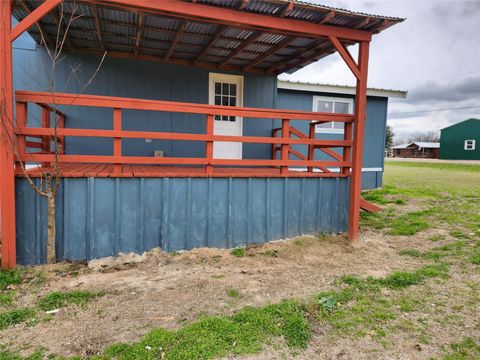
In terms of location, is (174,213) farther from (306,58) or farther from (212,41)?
(306,58)

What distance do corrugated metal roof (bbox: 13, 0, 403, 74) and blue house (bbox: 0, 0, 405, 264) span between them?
29mm

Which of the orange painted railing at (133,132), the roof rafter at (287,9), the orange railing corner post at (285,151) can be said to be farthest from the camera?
the orange railing corner post at (285,151)

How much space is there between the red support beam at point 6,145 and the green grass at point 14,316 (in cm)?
107

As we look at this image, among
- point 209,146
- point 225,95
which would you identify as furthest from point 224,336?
point 225,95

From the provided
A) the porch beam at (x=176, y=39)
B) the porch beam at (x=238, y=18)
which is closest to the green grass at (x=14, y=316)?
the porch beam at (x=238, y=18)

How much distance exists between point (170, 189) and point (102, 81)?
321cm

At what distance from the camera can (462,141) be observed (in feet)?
118

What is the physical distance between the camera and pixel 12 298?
3029 mm

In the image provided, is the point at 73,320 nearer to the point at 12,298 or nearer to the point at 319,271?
the point at 12,298

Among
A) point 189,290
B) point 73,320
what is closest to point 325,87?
point 189,290

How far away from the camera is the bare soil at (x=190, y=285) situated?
8.08ft

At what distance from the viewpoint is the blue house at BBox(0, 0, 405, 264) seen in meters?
3.92

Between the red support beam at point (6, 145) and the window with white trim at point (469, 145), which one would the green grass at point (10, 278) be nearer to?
the red support beam at point (6, 145)

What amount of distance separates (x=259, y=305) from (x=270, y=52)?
4.63m
